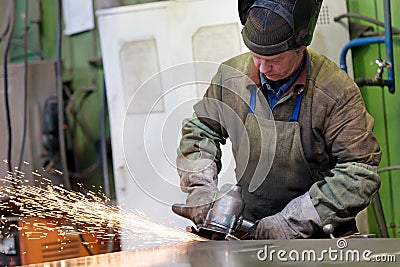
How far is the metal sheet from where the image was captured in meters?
1.57

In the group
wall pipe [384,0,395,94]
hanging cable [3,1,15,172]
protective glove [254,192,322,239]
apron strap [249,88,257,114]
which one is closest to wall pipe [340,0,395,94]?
wall pipe [384,0,395,94]

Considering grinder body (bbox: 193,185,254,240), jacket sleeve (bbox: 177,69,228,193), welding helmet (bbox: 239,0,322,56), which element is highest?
welding helmet (bbox: 239,0,322,56)

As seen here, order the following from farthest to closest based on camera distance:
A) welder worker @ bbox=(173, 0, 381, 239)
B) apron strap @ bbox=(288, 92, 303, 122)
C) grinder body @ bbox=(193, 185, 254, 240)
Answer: apron strap @ bbox=(288, 92, 303, 122)
welder worker @ bbox=(173, 0, 381, 239)
grinder body @ bbox=(193, 185, 254, 240)

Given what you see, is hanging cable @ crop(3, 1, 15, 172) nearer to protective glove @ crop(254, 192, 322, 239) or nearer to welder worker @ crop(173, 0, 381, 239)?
welder worker @ crop(173, 0, 381, 239)

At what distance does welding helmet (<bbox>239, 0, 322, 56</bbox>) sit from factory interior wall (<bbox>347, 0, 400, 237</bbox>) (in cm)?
72

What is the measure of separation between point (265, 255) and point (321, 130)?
1.92 feet

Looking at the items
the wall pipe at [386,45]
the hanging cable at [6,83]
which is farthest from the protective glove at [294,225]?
the hanging cable at [6,83]

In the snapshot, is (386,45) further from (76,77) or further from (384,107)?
(76,77)

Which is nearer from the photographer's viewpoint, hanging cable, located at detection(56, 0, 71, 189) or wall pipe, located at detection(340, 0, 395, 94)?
wall pipe, located at detection(340, 0, 395, 94)

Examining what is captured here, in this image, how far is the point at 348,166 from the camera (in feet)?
6.73

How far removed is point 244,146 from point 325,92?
297 mm

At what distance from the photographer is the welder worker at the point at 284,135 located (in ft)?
6.66

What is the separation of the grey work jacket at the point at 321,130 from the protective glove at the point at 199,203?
1.4 inches

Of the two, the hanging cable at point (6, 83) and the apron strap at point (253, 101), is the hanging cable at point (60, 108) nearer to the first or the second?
the hanging cable at point (6, 83)
